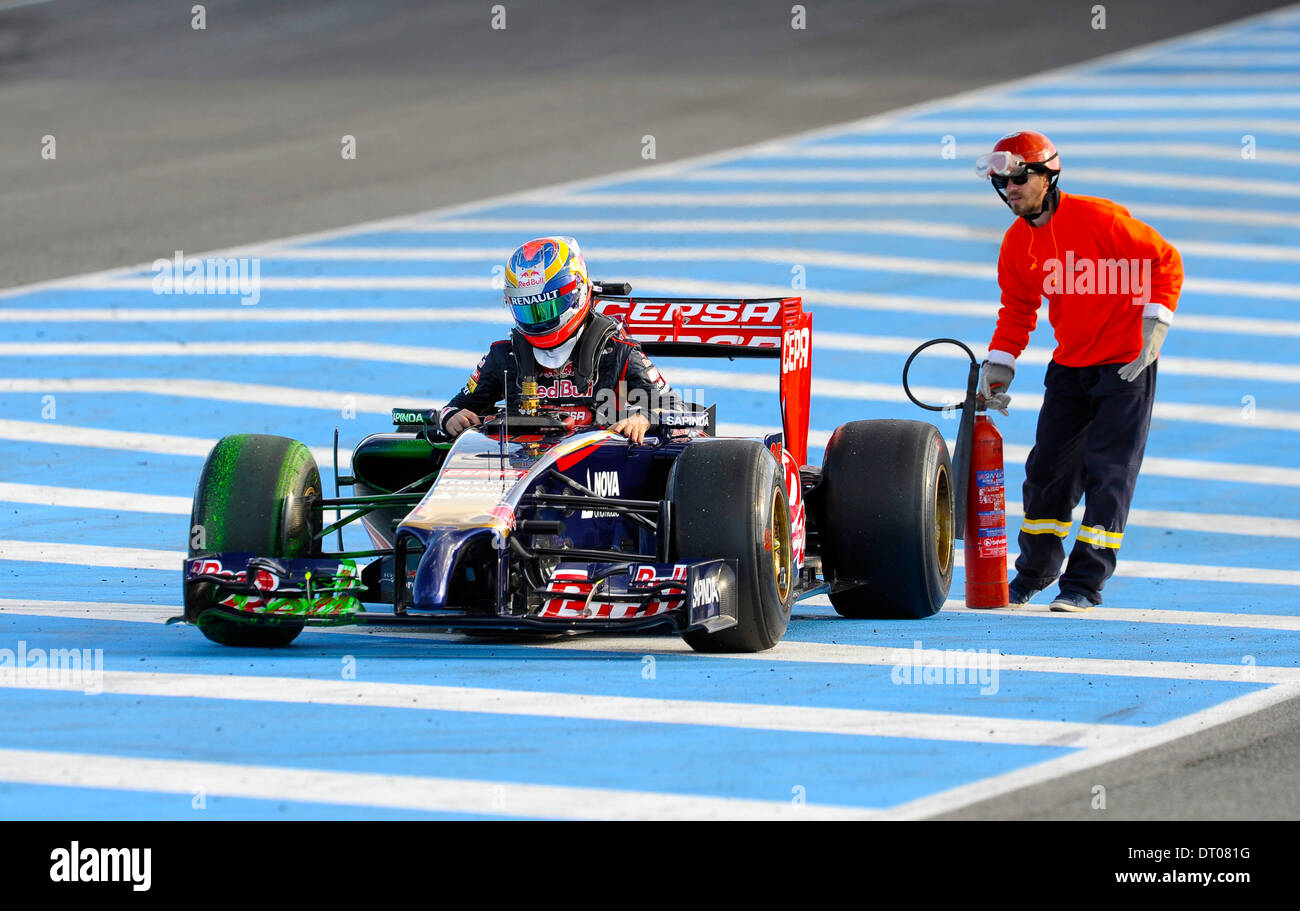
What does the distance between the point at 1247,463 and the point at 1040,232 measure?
452 centimetres

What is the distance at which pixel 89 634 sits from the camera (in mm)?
8328

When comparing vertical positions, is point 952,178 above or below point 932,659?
above

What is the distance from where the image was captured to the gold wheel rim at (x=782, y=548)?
27.3ft

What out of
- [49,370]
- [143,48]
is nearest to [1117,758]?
[49,370]

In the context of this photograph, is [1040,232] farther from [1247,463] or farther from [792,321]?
[1247,463]

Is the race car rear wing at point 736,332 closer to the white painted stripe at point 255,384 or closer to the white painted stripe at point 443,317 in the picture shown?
the white painted stripe at point 255,384

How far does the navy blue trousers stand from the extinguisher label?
18cm

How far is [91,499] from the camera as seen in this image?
487 inches

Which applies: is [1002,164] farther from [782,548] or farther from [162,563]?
[162,563]

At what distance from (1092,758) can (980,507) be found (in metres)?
3.77

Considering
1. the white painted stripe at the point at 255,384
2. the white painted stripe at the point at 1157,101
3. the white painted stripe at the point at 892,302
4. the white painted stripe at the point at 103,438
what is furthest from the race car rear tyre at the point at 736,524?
the white painted stripe at the point at 1157,101

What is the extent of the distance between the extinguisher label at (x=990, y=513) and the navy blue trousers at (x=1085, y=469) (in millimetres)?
180

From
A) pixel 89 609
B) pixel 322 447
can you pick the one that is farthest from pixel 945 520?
pixel 322 447

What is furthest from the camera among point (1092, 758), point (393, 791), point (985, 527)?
point (985, 527)
